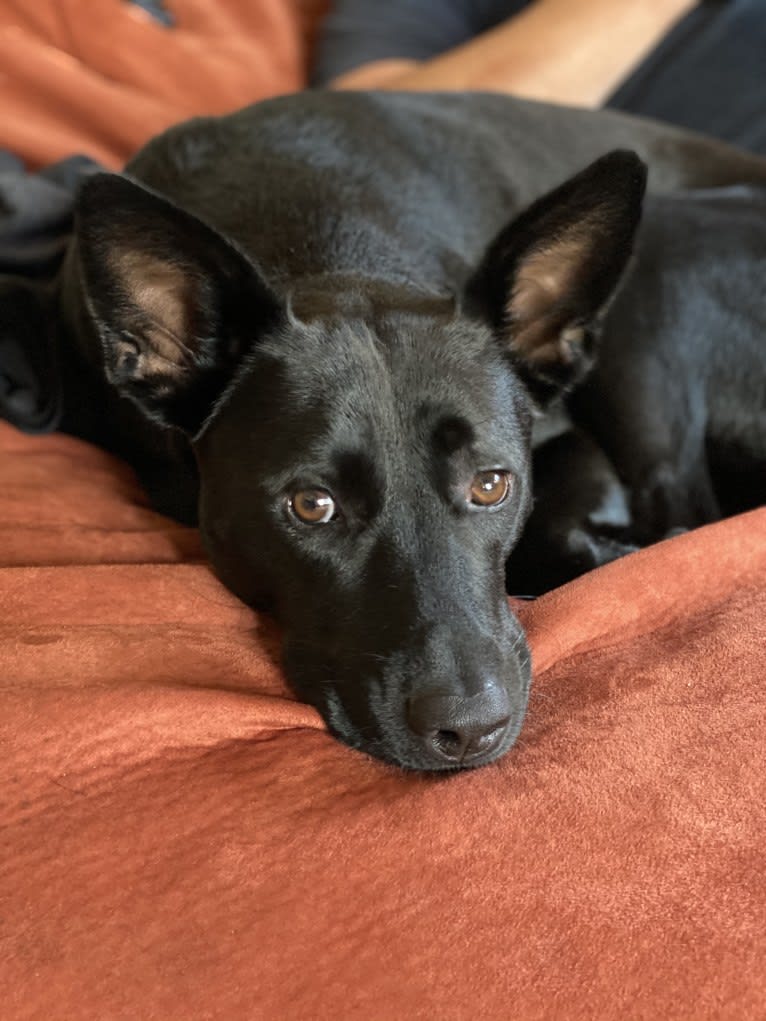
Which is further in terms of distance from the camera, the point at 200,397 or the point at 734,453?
the point at 734,453

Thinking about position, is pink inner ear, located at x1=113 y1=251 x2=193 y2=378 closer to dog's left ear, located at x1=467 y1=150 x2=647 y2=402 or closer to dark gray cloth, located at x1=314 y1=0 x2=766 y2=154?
dog's left ear, located at x1=467 y1=150 x2=647 y2=402

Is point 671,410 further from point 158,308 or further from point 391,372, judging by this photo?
point 158,308

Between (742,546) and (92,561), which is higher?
(742,546)

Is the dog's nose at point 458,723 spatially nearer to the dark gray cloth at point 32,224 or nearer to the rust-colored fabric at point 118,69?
the dark gray cloth at point 32,224

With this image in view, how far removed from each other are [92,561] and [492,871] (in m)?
0.75

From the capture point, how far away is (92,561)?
4.59ft

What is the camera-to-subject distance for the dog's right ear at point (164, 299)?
126 cm

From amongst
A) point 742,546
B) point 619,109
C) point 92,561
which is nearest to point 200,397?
point 92,561

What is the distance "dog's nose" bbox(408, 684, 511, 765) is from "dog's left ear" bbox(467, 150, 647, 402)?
65 cm

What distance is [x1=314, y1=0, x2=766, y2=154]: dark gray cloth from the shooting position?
2738mm

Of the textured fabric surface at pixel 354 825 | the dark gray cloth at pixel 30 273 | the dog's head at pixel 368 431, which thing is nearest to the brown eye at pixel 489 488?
the dog's head at pixel 368 431

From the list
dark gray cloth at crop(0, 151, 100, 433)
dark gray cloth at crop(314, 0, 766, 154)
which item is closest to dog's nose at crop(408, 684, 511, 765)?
dark gray cloth at crop(0, 151, 100, 433)

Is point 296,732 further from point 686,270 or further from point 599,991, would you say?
point 686,270

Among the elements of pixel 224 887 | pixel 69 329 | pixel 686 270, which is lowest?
pixel 69 329
